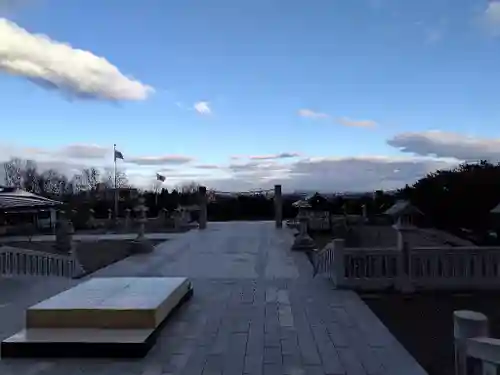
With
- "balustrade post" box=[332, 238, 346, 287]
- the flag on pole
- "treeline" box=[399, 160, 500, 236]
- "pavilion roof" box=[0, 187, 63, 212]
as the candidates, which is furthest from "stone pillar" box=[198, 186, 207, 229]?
"balustrade post" box=[332, 238, 346, 287]

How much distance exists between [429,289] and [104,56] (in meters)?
10.2

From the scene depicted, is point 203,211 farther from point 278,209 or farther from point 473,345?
point 473,345

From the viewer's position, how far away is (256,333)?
17.6 ft

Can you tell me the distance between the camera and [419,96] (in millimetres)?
14688

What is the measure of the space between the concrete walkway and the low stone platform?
136mm

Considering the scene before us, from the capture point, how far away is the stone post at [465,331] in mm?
2584

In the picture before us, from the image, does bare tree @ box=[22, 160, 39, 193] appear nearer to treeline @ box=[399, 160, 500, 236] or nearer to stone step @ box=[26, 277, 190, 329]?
treeline @ box=[399, 160, 500, 236]

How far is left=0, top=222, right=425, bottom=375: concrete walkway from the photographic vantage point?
4309 millimetres

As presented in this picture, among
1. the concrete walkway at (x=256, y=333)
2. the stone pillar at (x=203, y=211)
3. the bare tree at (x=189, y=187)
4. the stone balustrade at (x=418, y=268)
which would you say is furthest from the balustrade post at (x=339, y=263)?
the bare tree at (x=189, y=187)

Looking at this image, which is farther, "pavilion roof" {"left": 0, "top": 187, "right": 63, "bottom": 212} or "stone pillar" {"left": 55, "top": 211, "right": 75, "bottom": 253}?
"stone pillar" {"left": 55, "top": 211, "right": 75, "bottom": 253}

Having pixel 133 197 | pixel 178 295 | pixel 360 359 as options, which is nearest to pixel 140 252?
pixel 178 295

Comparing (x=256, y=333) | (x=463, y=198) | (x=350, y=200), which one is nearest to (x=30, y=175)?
(x=350, y=200)

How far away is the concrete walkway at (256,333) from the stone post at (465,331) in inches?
63.6

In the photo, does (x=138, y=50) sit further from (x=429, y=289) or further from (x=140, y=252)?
(x=429, y=289)
